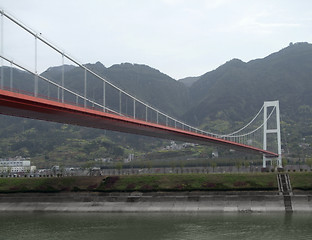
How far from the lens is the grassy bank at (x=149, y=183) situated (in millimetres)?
48688

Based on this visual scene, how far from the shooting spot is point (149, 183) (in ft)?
170

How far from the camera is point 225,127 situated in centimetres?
19425

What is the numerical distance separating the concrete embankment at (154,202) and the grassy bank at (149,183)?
1.04 m

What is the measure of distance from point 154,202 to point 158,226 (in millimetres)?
10352

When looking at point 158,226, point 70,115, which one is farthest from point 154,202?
point 70,115

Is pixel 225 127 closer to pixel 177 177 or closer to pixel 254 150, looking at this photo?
pixel 254 150

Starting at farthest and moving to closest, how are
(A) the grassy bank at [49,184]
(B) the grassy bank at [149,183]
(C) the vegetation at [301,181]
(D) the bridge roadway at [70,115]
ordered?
1. (A) the grassy bank at [49,184]
2. (B) the grassy bank at [149,183]
3. (C) the vegetation at [301,181]
4. (D) the bridge roadway at [70,115]

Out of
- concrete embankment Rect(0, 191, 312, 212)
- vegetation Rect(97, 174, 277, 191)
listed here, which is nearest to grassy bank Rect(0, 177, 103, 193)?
concrete embankment Rect(0, 191, 312, 212)

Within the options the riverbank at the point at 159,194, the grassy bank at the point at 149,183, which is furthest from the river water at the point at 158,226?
the grassy bank at the point at 149,183

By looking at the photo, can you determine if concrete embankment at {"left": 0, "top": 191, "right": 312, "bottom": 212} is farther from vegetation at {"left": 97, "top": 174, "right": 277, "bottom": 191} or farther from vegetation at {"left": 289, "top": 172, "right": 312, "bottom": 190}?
vegetation at {"left": 289, "top": 172, "right": 312, "bottom": 190}

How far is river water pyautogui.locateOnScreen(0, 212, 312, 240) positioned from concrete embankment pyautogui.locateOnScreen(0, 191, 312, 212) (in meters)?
1.74

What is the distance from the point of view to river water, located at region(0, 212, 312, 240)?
32719 mm

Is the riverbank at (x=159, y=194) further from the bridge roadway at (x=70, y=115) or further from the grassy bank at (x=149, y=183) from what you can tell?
the bridge roadway at (x=70, y=115)

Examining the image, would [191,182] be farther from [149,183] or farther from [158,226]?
[158,226]
